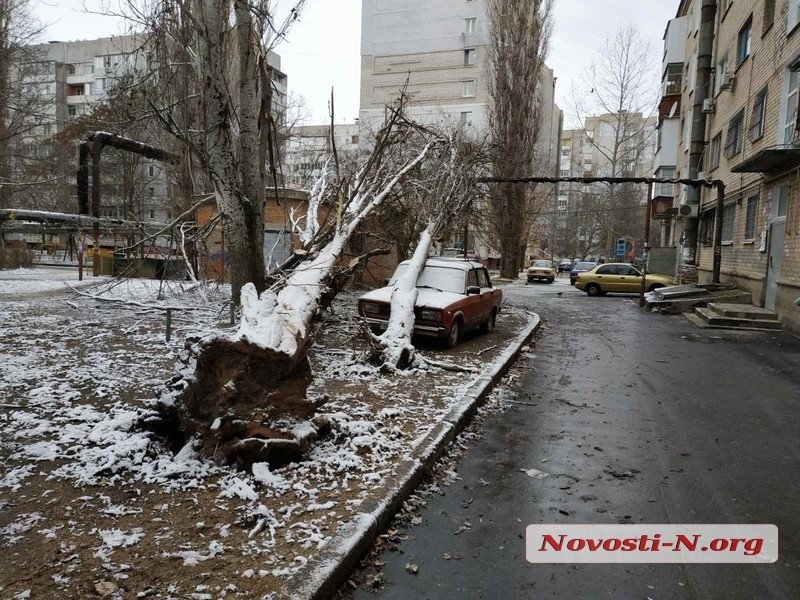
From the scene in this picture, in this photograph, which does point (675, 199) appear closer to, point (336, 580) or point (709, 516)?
point (709, 516)

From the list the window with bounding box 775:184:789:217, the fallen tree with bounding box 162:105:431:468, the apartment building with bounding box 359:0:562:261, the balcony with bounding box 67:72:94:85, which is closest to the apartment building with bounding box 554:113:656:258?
the apartment building with bounding box 359:0:562:261

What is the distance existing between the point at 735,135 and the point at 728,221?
2.94 metres

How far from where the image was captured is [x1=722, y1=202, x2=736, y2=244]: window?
18623 mm

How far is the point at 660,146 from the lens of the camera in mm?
29250

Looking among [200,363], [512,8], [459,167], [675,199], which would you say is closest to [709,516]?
[200,363]

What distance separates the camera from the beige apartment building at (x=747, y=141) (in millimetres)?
13234

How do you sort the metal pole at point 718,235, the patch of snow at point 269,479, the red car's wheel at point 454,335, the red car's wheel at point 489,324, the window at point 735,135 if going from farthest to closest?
1. the metal pole at point 718,235
2. the window at point 735,135
3. the red car's wheel at point 489,324
4. the red car's wheel at point 454,335
5. the patch of snow at point 269,479

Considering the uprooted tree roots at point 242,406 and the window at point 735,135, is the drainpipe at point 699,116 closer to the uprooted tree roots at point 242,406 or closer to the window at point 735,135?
the window at point 735,135

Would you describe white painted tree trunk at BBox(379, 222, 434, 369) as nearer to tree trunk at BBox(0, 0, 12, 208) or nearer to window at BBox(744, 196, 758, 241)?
window at BBox(744, 196, 758, 241)

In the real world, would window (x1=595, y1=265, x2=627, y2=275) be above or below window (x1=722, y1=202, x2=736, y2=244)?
below

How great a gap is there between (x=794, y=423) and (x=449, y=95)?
1791 inches

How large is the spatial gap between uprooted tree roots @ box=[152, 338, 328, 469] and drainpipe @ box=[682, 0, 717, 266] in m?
22.3

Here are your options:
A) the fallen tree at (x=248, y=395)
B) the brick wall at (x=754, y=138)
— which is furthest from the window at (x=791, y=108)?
the fallen tree at (x=248, y=395)

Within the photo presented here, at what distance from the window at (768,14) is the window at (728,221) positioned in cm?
545
